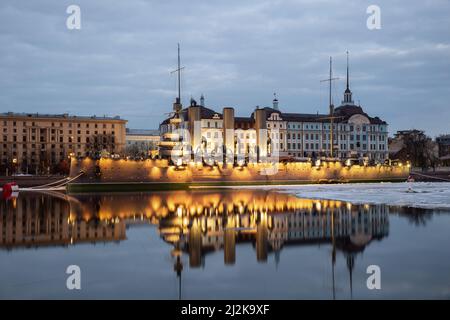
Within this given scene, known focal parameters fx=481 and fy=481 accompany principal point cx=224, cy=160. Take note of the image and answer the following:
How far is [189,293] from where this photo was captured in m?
8.65

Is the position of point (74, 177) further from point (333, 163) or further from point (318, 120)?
point (318, 120)

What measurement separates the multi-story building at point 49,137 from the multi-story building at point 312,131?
15525 mm

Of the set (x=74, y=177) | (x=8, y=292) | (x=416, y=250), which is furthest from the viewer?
(x=74, y=177)

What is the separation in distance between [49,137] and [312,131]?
65898 mm

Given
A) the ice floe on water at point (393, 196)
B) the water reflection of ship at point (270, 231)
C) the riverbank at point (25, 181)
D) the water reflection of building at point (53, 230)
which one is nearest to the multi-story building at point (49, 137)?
the riverbank at point (25, 181)

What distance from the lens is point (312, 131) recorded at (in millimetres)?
122188

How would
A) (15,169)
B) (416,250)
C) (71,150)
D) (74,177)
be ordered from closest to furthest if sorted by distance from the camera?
(416,250), (74,177), (15,169), (71,150)

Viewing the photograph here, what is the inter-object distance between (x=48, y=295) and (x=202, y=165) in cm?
5949

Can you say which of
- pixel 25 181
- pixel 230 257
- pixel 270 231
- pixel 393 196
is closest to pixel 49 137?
pixel 25 181

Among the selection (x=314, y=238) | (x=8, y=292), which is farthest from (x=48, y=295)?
(x=314, y=238)

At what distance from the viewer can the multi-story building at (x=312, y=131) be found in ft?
360

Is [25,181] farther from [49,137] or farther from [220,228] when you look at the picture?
[220,228]

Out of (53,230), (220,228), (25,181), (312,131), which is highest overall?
(312,131)

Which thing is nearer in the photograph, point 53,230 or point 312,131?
point 53,230
